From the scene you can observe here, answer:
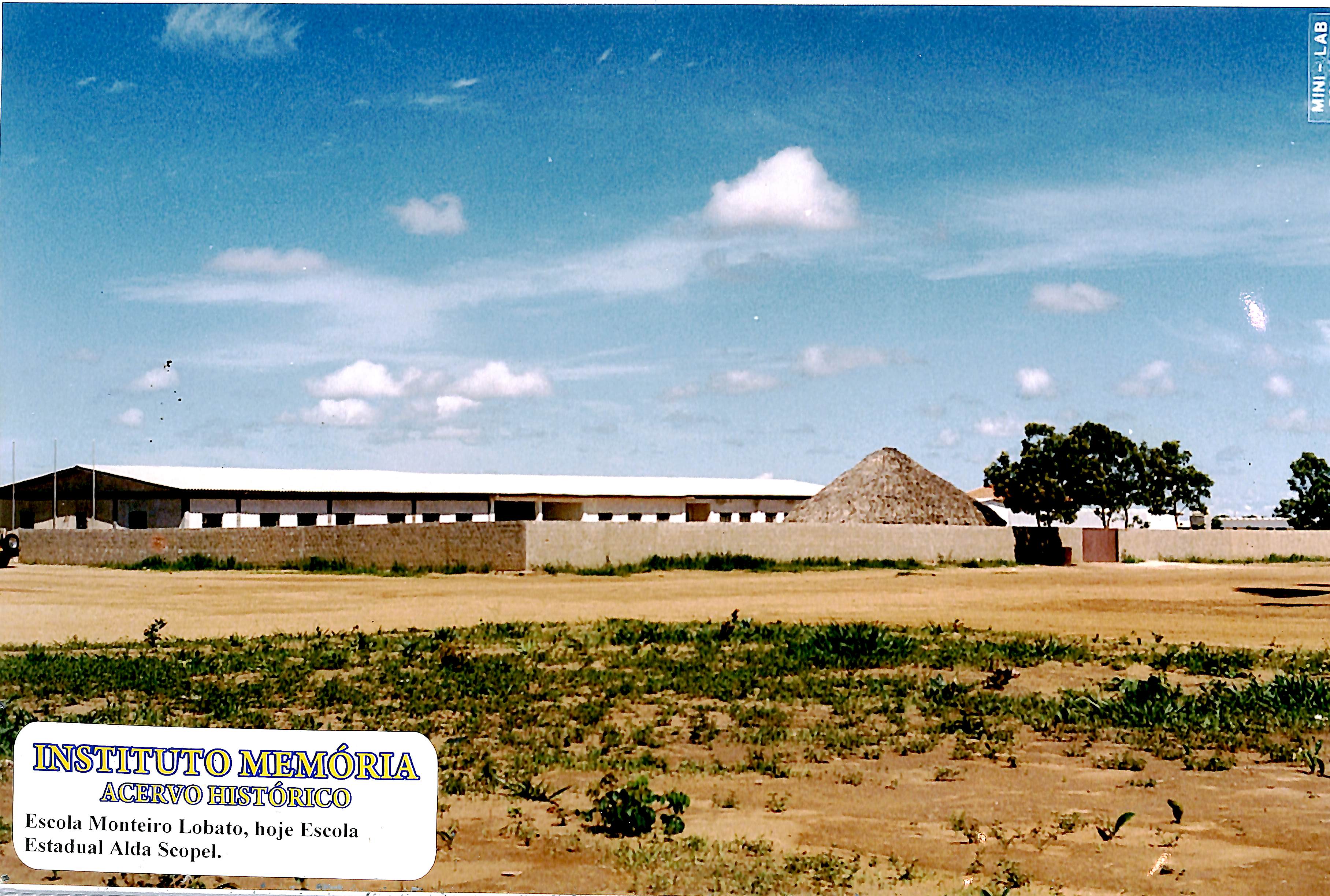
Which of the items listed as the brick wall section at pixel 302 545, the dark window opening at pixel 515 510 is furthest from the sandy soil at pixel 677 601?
the dark window opening at pixel 515 510

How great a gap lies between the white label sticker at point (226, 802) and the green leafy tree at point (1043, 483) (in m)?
14.8

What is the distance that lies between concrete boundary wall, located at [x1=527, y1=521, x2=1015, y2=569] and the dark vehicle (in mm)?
12416

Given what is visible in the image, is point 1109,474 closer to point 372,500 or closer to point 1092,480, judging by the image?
point 1092,480

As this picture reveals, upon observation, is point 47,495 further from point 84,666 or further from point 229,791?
point 229,791

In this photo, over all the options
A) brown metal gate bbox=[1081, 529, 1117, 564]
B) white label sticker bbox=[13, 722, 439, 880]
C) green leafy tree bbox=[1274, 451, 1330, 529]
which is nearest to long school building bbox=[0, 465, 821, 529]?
brown metal gate bbox=[1081, 529, 1117, 564]

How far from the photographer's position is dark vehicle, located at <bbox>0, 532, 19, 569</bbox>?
26.5 meters

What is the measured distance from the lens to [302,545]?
28344 millimetres

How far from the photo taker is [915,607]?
706 inches

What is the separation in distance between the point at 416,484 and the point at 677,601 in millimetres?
22712

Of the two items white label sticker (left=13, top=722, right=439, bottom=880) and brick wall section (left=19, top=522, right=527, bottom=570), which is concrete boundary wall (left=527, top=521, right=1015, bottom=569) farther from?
white label sticker (left=13, top=722, right=439, bottom=880)

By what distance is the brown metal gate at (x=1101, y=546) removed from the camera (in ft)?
103

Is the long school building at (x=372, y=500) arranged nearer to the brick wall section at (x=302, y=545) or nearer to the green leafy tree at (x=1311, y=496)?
the brick wall section at (x=302, y=545)

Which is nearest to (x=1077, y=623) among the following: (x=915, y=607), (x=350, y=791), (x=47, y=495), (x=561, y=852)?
(x=915, y=607)

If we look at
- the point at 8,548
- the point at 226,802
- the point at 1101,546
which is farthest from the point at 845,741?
the point at 1101,546
